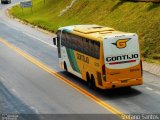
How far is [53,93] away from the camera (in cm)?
2748

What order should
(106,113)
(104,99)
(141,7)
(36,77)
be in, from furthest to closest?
(141,7)
(36,77)
(104,99)
(106,113)

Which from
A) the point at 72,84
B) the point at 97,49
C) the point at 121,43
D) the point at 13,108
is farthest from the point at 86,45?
the point at 13,108

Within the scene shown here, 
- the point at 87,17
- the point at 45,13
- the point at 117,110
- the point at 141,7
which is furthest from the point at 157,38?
the point at 45,13

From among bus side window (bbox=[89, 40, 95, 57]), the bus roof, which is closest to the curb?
the bus roof

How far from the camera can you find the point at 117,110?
75.2ft

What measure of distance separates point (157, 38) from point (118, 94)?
1211 cm

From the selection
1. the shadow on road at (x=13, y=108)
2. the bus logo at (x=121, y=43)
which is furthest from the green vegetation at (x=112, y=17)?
→ the shadow on road at (x=13, y=108)

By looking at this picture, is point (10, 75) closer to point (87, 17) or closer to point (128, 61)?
point (128, 61)

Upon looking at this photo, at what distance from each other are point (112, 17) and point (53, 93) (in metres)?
23.1

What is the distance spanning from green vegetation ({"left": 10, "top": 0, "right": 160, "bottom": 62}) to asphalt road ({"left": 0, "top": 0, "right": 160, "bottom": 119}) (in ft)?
23.1

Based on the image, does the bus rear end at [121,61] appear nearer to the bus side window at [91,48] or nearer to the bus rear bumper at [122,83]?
the bus rear bumper at [122,83]

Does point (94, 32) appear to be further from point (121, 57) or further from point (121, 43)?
point (121, 57)

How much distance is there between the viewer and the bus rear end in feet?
83.5

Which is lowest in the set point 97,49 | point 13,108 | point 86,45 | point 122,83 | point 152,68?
point 152,68
